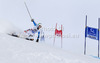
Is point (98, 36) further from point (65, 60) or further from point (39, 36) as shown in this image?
point (65, 60)

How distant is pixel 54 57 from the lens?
3.19 m

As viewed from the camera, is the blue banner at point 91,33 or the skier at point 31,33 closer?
the skier at point 31,33

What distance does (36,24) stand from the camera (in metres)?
11.9

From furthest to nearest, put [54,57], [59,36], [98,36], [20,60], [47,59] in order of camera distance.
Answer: [59,36]
[98,36]
[54,57]
[47,59]
[20,60]

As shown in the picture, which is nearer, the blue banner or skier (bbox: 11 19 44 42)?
skier (bbox: 11 19 44 42)

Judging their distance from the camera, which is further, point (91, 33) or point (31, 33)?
point (91, 33)

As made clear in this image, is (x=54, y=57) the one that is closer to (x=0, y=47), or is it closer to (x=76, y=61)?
(x=76, y=61)

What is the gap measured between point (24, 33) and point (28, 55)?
7893mm

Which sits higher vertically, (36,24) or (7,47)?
(36,24)

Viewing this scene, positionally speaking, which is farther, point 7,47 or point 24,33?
point 24,33

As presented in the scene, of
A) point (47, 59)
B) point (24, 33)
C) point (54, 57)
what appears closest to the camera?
point (47, 59)

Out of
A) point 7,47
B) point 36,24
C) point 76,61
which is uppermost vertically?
point 36,24

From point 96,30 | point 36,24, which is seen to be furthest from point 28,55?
point 96,30

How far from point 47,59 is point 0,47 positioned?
3.76 ft
